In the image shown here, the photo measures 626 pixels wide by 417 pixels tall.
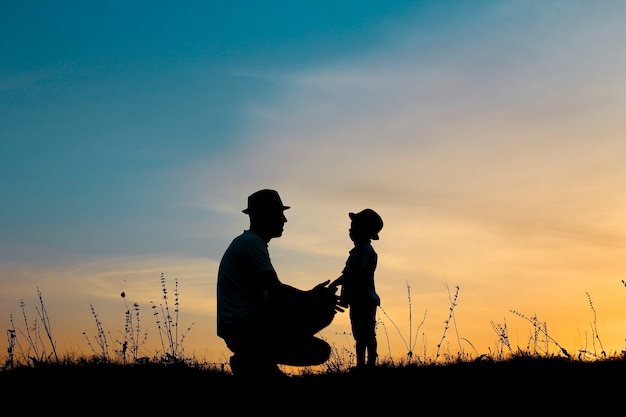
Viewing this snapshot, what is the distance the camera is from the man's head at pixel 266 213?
7.50 metres

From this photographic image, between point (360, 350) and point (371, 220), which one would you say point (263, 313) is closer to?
point (360, 350)

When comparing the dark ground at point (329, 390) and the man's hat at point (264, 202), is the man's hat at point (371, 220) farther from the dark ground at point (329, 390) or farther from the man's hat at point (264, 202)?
the man's hat at point (264, 202)

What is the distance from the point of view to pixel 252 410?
7.16 metres

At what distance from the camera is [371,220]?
11625 mm

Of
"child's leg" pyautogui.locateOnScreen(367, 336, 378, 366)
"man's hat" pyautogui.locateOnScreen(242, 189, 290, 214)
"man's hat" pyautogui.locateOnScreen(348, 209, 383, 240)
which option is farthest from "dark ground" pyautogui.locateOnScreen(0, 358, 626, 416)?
"man's hat" pyautogui.locateOnScreen(348, 209, 383, 240)

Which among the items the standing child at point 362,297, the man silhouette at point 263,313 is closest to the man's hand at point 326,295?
the man silhouette at point 263,313

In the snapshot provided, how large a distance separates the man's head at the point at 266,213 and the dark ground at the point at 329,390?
162 centimetres

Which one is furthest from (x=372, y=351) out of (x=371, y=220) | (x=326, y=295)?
(x=326, y=295)

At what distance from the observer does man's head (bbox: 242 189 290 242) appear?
24.6ft

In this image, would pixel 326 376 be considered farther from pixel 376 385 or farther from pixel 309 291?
pixel 309 291

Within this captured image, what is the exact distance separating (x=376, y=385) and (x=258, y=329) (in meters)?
2.32

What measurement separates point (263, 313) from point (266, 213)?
43.1 inches

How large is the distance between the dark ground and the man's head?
63.7 inches

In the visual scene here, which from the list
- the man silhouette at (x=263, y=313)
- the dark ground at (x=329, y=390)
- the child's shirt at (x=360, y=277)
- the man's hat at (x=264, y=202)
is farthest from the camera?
the child's shirt at (x=360, y=277)
